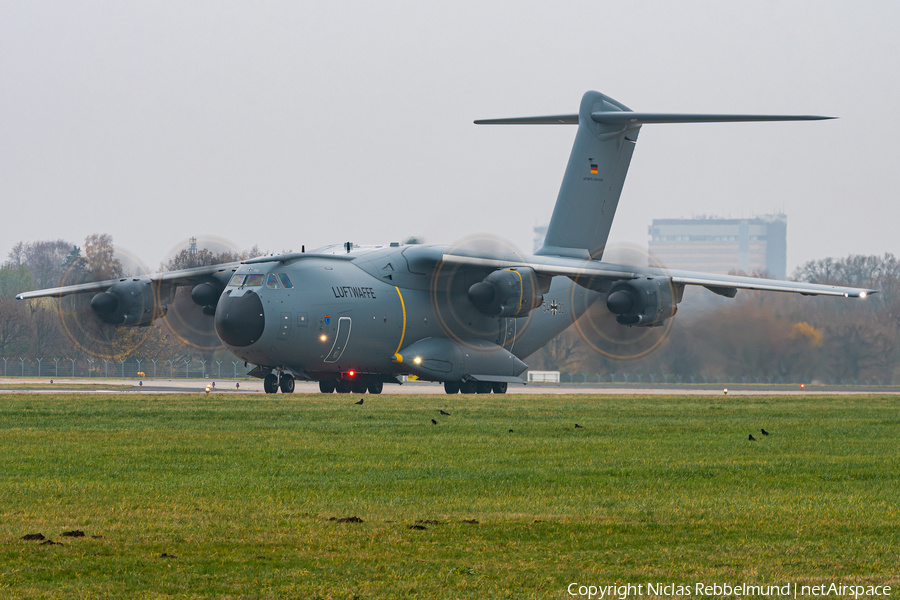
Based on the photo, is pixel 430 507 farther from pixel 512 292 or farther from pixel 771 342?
pixel 771 342

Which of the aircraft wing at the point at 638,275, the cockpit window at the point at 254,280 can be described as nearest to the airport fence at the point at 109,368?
the aircraft wing at the point at 638,275

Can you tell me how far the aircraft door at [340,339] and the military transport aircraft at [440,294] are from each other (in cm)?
4

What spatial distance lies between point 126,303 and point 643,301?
54.0 ft

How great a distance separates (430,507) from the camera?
10.3 meters

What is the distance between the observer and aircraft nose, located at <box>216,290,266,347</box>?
30844 millimetres

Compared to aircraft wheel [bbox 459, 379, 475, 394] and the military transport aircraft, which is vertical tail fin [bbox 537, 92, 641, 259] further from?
aircraft wheel [bbox 459, 379, 475, 394]

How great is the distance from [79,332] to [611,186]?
19.8 m

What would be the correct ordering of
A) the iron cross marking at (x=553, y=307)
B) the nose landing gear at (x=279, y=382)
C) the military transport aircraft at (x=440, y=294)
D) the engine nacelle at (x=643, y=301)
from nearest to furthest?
the military transport aircraft at (x=440, y=294) → the nose landing gear at (x=279, y=382) → the engine nacelle at (x=643, y=301) → the iron cross marking at (x=553, y=307)

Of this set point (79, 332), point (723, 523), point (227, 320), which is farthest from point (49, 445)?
point (79, 332)

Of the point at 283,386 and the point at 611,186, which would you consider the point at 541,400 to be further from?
the point at 611,186

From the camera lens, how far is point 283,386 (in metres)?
34.1

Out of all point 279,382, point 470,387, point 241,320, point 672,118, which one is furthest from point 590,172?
point 241,320

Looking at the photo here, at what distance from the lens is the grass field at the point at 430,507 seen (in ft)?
23.9

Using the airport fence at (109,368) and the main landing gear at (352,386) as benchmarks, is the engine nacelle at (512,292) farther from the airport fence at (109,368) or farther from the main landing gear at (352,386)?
the airport fence at (109,368)
